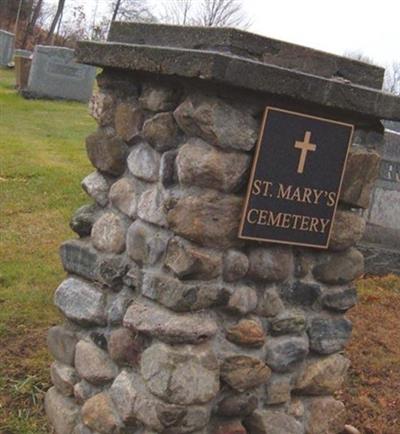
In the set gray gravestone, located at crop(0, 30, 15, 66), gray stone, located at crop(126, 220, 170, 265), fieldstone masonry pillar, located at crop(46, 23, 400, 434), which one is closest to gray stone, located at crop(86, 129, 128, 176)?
fieldstone masonry pillar, located at crop(46, 23, 400, 434)

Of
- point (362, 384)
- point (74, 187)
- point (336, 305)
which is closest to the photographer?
point (336, 305)

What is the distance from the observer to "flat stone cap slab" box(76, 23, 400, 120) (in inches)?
101

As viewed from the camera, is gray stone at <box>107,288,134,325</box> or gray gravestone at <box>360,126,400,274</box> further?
gray gravestone at <box>360,126,400,274</box>

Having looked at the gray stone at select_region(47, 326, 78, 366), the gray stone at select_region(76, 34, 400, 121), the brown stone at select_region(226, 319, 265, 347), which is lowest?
the gray stone at select_region(47, 326, 78, 366)

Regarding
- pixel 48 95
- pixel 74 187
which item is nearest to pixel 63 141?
pixel 74 187

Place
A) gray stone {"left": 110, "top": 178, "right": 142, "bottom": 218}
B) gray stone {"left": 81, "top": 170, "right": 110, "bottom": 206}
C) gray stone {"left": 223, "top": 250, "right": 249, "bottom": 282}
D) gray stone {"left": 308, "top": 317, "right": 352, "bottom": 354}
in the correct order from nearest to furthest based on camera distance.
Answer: gray stone {"left": 223, "top": 250, "right": 249, "bottom": 282} < gray stone {"left": 110, "top": 178, "right": 142, "bottom": 218} < gray stone {"left": 308, "top": 317, "right": 352, "bottom": 354} < gray stone {"left": 81, "top": 170, "right": 110, "bottom": 206}

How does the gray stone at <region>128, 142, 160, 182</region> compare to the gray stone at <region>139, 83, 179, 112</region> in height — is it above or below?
below

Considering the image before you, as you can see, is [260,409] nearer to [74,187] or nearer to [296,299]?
[296,299]

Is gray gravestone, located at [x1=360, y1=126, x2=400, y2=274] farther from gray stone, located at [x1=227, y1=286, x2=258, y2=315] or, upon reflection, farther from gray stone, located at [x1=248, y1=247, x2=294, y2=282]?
gray stone, located at [x1=227, y1=286, x2=258, y2=315]

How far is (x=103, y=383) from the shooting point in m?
3.08

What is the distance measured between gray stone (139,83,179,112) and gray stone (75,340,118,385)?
1.08 metres

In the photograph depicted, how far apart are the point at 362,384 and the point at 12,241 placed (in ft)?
10.0

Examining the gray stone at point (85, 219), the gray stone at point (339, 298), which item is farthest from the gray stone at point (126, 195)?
the gray stone at point (339, 298)

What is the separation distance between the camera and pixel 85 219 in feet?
10.8
